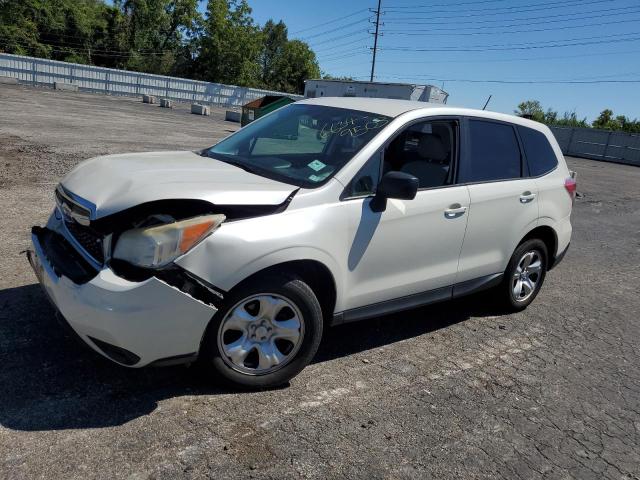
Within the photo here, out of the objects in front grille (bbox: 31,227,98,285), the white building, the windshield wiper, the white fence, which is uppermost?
the white building

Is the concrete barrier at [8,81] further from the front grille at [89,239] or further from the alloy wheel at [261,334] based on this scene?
the alloy wheel at [261,334]

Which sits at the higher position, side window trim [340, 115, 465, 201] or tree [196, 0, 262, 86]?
tree [196, 0, 262, 86]

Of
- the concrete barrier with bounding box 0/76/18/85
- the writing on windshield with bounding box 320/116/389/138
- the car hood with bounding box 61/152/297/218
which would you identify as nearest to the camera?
the car hood with bounding box 61/152/297/218

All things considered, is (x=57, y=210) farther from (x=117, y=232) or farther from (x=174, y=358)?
(x=174, y=358)

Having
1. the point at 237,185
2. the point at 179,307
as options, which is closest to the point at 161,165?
the point at 237,185

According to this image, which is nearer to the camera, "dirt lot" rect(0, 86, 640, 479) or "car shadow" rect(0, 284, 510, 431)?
"dirt lot" rect(0, 86, 640, 479)

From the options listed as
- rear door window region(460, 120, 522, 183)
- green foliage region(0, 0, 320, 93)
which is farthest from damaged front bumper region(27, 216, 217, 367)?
green foliage region(0, 0, 320, 93)

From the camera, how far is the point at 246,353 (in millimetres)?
3188

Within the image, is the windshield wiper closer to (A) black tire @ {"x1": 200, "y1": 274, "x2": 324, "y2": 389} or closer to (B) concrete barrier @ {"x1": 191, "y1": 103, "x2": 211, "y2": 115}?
(A) black tire @ {"x1": 200, "y1": 274, "x2": 324, "y2": 389}

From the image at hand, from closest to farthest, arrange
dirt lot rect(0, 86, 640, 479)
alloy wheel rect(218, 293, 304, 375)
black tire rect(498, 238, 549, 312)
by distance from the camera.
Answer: dirt lot rect(0, 86, 640, 479)
alloy wheel rect(218, 293, 304, 375)
black tire rect(498, 238, 549, 312)

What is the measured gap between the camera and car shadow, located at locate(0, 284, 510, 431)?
112 inches

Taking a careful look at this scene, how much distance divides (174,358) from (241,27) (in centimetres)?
7063

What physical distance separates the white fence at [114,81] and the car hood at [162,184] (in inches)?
1285

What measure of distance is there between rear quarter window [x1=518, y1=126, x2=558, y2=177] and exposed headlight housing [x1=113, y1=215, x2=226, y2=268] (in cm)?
335
